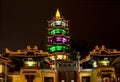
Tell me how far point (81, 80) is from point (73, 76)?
2.19m

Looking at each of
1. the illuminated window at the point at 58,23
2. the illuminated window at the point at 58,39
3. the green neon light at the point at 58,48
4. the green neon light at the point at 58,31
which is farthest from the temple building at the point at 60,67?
the illuminated window at the point at 58,23

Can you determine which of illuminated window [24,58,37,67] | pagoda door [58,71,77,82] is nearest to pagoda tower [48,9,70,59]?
illuminated window [24,58,37,67]

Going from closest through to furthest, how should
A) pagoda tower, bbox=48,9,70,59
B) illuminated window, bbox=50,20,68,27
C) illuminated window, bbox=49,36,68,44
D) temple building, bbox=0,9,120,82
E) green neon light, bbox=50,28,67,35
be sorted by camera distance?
temple building, bbox=0,9,120,82 → pagoda tower, bbox=48,9,70,59 → illuminated window, bbox=49,36,68,44 → green neon light, bbox=50,28,67,35 → illuminated window, bbox=50,20,68,27

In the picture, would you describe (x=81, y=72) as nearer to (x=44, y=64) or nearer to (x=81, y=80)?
(x=81, y=80)

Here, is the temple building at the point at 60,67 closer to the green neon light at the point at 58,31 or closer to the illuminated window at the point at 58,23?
the green neon light at the point at 58,31

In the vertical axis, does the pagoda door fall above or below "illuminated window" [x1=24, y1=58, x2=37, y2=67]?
below

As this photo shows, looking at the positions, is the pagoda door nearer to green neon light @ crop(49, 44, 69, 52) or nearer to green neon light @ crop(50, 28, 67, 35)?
green neon light @ crop(49, 44, 69, 52)

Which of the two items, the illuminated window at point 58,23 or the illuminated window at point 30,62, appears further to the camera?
the illuminated window at point 58,23

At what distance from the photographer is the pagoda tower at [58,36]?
42.6m

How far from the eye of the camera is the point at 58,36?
143ft

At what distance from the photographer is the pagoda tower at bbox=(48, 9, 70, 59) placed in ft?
140

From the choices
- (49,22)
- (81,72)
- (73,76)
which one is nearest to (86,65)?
(81,72)

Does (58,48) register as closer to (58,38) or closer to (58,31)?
(58,38)

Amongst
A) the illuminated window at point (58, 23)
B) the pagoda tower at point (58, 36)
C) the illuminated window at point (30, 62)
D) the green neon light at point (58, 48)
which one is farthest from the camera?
the illuminated window at point (58, 23)
